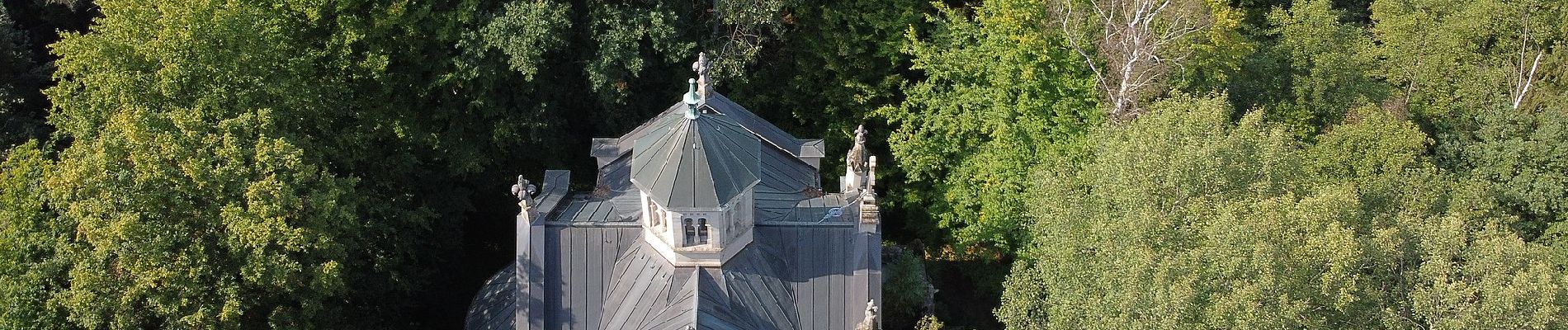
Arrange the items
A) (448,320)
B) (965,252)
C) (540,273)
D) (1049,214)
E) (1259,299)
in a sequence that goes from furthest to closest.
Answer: (965,252) → (448,320) → (1049,214) → (540,273) → (1259,299)

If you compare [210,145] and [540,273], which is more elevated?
[210,145]

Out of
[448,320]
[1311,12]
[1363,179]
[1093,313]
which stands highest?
[1311,12]

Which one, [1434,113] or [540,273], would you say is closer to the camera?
[540,273]

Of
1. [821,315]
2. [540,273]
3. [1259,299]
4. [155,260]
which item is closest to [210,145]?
→ [155,260]

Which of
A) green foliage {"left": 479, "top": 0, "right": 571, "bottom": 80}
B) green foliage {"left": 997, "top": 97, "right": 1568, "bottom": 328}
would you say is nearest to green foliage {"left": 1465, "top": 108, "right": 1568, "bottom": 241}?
green foliage {"left": 997, "top": 97, "right": 1568, "bottom": 328}

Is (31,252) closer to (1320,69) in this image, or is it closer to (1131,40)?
(1131,40)

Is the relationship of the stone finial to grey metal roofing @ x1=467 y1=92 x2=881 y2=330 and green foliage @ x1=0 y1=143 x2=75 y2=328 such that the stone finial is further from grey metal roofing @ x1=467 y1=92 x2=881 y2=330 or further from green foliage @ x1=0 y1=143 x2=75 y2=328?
green foliage @ x1=0 y1=143 x2=75 y2=328

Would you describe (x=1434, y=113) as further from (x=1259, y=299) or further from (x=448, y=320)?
(x=448, y=320)
